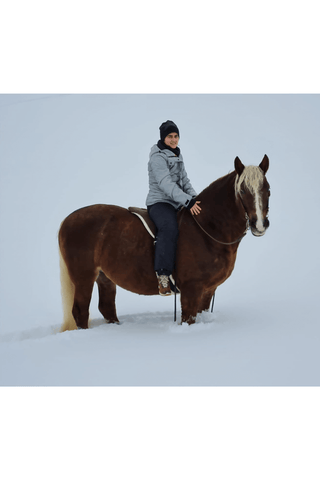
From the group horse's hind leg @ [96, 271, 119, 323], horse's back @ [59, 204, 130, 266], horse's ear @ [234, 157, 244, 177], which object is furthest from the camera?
horse's hind leg @ [96, 271, 119, 323]

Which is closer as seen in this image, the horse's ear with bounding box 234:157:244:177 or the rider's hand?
the horse's ear with bounding box 234:157:244:177

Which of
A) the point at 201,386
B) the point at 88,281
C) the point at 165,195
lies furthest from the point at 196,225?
the point at 201,386

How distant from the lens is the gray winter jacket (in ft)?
13.4

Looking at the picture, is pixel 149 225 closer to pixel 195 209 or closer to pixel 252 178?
pixel 195 209

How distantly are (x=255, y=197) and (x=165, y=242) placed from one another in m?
0.84

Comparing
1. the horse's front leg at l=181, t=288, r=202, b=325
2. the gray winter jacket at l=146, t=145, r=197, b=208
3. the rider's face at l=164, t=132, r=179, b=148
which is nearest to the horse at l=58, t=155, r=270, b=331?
the horse's front leg at l=181, t=288, r=202, b=325

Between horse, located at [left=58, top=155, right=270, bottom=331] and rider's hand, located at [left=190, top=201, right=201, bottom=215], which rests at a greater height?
rider's hand, located at [left=190, top=201, right=201, bottom=215]

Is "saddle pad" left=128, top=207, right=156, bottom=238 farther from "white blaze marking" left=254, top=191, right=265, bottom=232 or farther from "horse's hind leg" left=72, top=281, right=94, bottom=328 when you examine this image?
"white blaze marking" left=254, top=191, right=265, bottom=232

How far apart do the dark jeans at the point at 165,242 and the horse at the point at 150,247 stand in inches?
4.2

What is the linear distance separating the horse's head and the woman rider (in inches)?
19.4

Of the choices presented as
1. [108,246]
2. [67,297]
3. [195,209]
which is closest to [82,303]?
[67,297]

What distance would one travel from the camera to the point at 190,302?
413 cm

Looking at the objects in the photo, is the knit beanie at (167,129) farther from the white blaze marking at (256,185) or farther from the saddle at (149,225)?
the white blaze marking at (256,185)

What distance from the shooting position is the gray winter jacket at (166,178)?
409 centimetres
